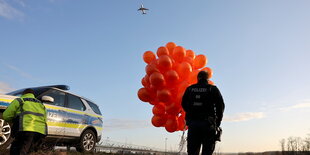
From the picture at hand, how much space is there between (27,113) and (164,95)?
329 cm

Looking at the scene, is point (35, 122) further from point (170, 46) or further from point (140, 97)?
point (170, 46)

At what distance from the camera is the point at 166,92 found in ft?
23.1

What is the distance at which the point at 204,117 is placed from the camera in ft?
15.3

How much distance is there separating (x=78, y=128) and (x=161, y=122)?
2.65m

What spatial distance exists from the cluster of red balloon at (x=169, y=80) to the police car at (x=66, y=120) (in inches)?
86.9

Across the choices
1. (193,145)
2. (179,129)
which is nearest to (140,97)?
(179,129)

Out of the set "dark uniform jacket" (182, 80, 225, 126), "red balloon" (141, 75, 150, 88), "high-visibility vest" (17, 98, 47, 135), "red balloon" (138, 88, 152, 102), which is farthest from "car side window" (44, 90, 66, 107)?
"dark uniform jacket" (182, 80, 225, 126)

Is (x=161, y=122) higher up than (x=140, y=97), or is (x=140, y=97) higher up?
(x=140, y=97)

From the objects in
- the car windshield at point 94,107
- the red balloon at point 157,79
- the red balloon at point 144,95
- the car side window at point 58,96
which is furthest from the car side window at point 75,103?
the red balloon at point 157,79

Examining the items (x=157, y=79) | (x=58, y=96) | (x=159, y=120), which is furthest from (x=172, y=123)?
(x=58, y=96)

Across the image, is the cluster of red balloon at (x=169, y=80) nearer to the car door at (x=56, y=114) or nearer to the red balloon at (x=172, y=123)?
the red balloon at (x=172, y=123)

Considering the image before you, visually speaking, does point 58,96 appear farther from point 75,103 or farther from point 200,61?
point 200,61

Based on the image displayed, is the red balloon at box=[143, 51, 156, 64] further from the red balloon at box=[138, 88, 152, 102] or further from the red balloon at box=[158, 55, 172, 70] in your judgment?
the red balloon at box=[138, 88, 152, 102]

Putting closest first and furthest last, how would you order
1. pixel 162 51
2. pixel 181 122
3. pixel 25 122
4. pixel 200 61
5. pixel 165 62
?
pixel 25 122, pixel 165 62, pixel 181 122, pixel 162 51, pixel 200 61
